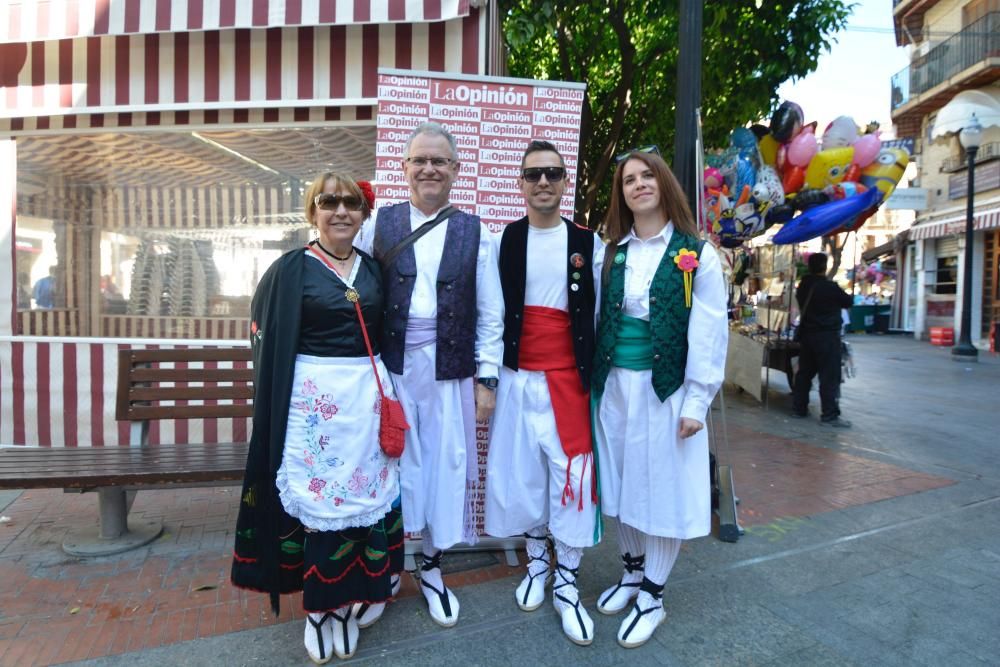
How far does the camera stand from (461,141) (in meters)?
3.59

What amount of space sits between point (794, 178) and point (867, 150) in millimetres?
774

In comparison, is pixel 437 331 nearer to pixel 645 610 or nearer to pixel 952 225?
pixel 645 610

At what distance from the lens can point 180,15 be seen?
445 cm

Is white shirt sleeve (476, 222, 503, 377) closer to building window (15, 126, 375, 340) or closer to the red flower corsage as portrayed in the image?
the red flower corsage

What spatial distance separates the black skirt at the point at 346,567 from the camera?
2348mm

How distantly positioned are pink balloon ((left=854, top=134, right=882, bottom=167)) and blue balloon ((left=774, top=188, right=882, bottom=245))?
0.41 metres

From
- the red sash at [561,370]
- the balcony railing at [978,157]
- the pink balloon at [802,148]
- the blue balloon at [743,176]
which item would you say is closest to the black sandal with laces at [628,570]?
the red sash at [561,370]

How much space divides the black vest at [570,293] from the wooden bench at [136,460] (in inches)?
64.5

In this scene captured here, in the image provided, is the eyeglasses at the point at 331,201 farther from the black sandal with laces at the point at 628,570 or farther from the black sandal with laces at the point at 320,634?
the black sandal with laces at the point at 628,570

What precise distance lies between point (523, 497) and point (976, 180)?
20.3m

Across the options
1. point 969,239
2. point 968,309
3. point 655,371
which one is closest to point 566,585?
point 655,371

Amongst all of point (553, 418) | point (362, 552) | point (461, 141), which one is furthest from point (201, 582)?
point (461, 141)

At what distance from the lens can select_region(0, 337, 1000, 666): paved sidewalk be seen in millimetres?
2541

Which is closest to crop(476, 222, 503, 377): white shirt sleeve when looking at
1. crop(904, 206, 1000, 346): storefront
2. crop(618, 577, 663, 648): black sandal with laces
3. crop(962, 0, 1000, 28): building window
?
crop(618, 577, 663, 648): black sandal with laces
